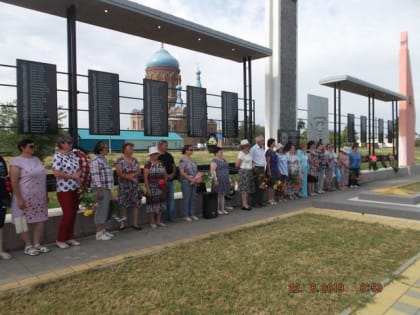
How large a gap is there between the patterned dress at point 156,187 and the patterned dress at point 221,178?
1.29 metres

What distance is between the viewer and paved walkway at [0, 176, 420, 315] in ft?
9.87

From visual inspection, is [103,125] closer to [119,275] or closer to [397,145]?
[119,275]

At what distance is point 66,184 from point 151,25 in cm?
347

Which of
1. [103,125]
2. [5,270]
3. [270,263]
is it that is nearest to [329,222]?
[270,263]

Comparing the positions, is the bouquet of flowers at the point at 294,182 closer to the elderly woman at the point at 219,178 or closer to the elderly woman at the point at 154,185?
the elderly woman at the point at 219,178

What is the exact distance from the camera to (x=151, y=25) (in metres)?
6.19

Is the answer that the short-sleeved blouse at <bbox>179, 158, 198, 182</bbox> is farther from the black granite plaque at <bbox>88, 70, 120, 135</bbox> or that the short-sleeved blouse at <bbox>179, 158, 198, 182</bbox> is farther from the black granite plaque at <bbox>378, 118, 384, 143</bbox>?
the black granite plaque at <bbox>378, 118, 384, 143</bbox>

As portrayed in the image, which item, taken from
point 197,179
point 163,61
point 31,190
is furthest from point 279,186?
point 163,61

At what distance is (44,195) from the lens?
4395 millimetres

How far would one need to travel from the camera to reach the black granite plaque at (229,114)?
7.81 metres

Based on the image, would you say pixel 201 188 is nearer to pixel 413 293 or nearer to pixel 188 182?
pixel 188 182

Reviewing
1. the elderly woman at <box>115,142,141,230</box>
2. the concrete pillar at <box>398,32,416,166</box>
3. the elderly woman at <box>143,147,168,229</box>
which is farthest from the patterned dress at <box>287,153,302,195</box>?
the concrete pillar at <box>398,32,416,166</box>

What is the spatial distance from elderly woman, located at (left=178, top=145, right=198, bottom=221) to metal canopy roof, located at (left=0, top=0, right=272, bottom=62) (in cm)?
238

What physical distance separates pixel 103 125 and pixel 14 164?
1.79 m
